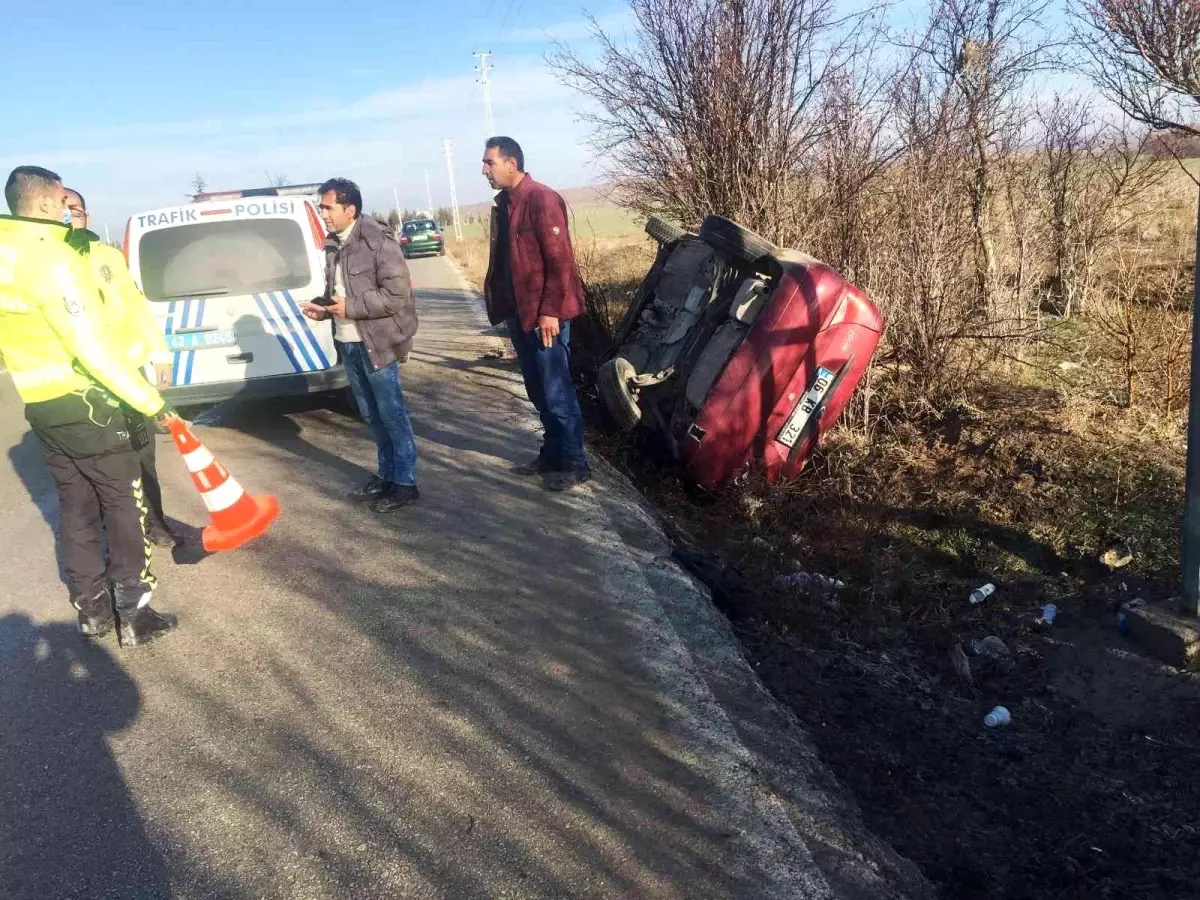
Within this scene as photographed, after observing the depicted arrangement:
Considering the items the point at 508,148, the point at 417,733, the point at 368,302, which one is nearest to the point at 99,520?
the point at 368,302

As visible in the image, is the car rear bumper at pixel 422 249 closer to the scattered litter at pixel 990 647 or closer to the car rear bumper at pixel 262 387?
the car rear bumper at pixel 262 387

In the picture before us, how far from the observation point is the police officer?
3.44 meters

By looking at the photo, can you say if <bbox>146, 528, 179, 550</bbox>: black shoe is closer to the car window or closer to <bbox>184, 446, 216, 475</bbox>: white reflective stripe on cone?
<bbox>184, 446, 216, 475</bbox>: white reflective stripe on cone

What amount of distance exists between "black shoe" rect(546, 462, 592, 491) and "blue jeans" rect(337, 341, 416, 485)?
871 millimetres

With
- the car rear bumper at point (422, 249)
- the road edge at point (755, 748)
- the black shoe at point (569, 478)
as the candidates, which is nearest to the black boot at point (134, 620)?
the road edge at point (755, 748)

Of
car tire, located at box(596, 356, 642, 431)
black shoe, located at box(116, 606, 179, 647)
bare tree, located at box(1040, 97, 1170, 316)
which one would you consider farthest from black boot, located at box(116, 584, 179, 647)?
bare tree, located at box(1040, 97, 1170, 316)

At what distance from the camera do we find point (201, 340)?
6.90m

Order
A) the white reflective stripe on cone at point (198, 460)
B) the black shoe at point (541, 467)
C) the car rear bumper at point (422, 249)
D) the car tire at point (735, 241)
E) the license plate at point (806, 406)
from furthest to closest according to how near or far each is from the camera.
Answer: the car rear bumper at point (422, 249) → the car tire at point (735, 241) → the black shoe at point (541, 467) → the license plate at point (806, 406) → the white reflective stripe on cone at point (198, 460)

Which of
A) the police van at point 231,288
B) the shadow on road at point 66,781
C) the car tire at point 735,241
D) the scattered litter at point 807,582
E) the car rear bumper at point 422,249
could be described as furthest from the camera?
the car rear bumper at point 422,249

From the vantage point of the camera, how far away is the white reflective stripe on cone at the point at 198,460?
14.5ft

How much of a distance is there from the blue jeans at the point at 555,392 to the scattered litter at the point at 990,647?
8.53ft

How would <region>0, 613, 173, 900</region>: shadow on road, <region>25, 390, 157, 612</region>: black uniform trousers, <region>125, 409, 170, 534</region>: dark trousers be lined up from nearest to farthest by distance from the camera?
<region>0, 613, 173, 900</region>: shadow on road < <region>25, 390, 157, 612</region>: black uniform trousers < <region>125, 409, 170, 534</region>: dark trousers

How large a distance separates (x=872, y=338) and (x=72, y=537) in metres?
4.70

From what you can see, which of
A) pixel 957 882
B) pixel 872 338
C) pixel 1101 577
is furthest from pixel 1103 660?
pixel 872 338
